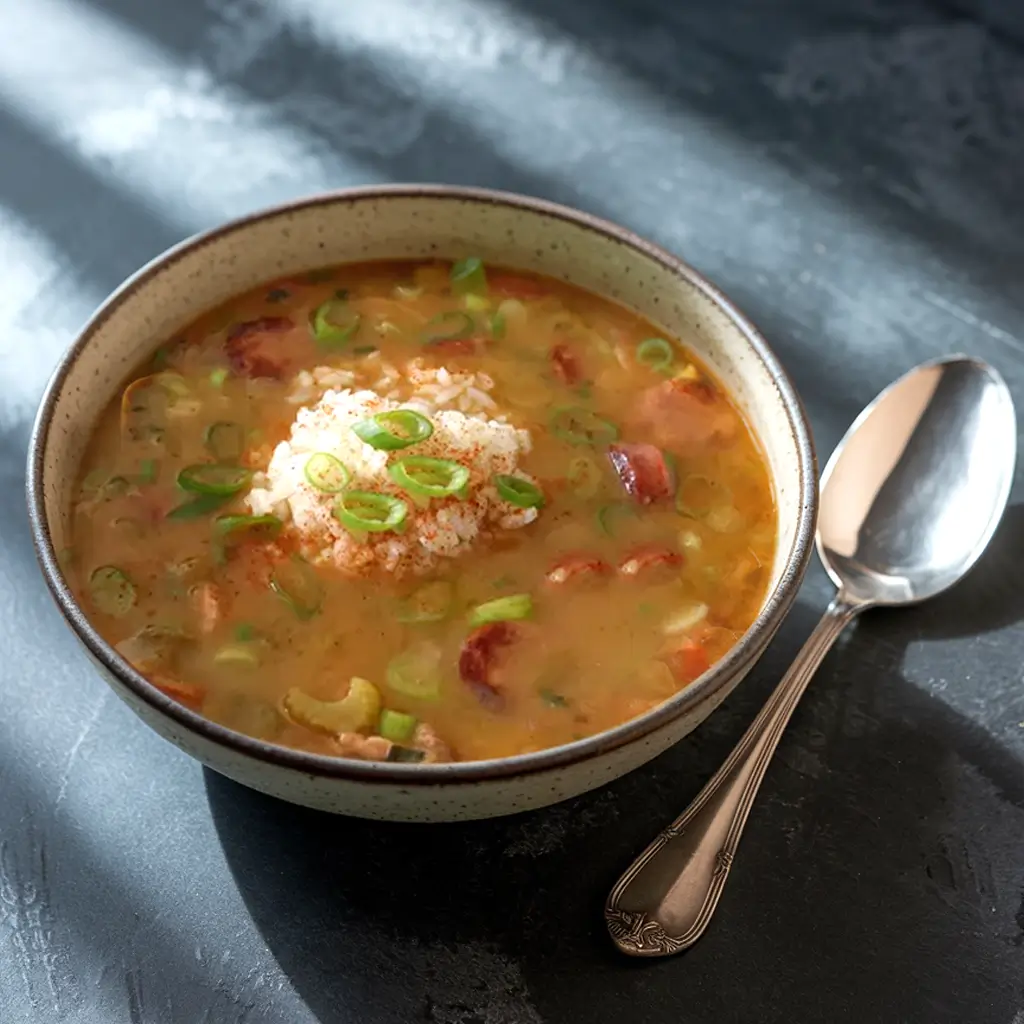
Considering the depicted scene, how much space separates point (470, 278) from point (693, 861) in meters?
1.17

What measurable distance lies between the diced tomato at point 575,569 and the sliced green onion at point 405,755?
0.38 metres

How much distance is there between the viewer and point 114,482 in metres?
2.10

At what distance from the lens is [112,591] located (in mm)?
1947

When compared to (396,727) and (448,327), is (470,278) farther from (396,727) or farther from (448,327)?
(396,727)

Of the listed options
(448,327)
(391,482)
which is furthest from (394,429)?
(448,327)

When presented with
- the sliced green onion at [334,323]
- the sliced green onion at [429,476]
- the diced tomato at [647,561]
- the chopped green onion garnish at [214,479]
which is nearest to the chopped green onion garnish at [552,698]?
the diced tomato at [647,561]

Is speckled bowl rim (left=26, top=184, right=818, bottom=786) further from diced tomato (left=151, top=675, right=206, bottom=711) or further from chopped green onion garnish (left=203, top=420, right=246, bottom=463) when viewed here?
chopped green onion garnish (left=203, top=420, right=246, bottom=463)

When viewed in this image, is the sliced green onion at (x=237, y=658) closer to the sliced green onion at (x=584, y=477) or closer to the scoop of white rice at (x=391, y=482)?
the scoop of white rice at (x=391, y=482)

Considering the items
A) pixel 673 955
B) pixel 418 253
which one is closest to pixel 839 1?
pixel 418 253

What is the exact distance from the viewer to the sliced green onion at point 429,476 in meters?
2.05

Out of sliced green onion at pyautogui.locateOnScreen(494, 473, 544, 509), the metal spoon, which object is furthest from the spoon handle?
sliced green onion at pyautogui.locateOnScreen(494, 473, 544, 509)

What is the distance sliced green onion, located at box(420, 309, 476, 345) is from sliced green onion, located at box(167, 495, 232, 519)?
1.71 ft

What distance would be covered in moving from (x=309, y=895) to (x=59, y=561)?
619mm

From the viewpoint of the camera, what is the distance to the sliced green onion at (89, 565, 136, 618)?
1931 millimetres
